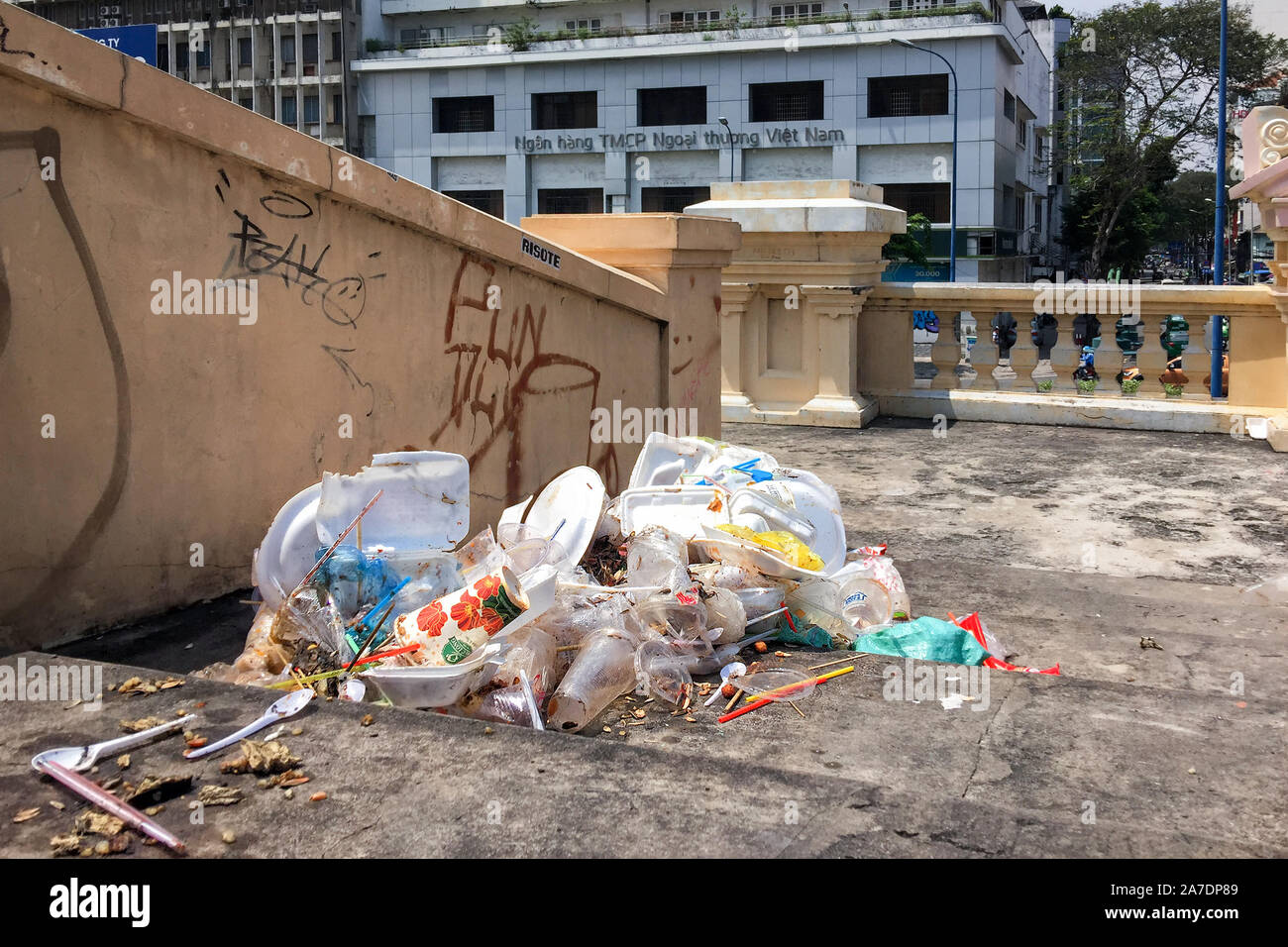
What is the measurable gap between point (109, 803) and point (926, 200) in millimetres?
41699

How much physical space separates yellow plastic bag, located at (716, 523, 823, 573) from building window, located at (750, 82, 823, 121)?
131 feet

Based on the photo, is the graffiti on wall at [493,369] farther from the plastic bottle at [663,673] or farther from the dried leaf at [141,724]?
the dried leaf at [141,724]

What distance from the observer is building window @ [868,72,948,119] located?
41.7m

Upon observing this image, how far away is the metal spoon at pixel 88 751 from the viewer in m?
2.88

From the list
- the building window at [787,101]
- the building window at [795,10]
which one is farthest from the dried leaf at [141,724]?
the building window at [795,10]

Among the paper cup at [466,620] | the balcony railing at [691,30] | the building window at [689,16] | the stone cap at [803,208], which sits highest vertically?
the building window at [689,16]

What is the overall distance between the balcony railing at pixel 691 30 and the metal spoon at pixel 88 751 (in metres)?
42.1

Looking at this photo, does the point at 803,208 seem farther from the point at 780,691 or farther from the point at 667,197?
the point at 667,197

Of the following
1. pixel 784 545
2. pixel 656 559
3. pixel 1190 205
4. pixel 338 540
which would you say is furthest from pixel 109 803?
pixel 1190 205

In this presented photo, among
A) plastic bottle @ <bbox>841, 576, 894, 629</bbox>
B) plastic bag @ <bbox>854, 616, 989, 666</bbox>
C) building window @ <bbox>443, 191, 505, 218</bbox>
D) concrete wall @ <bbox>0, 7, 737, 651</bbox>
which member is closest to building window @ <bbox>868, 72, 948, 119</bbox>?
building window @ <bbox>443, 191, 505, 218</bbox>

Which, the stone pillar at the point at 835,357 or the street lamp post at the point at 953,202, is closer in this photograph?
the stone pillar at the point at 835,357

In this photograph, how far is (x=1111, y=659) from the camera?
4691 millimetres

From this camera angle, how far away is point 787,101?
4297cm
